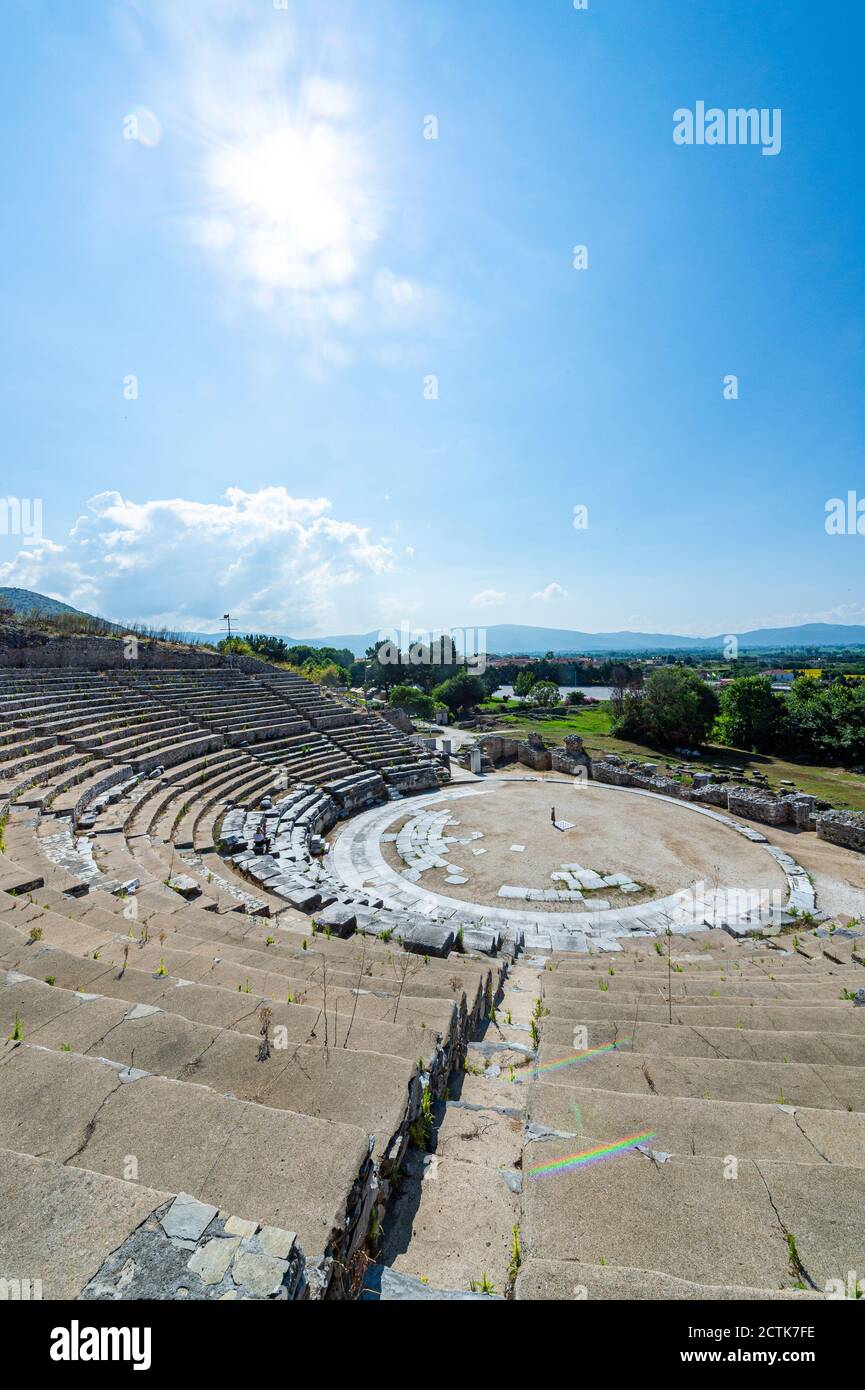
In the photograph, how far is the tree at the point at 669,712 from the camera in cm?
3584

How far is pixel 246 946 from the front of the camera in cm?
673

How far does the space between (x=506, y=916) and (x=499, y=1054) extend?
22.5 ft

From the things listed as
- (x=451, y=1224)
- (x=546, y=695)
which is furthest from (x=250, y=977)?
(x=546, y=695)

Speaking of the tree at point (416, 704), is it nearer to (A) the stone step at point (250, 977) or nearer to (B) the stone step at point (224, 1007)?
(A) the stone step at point (250, 977)

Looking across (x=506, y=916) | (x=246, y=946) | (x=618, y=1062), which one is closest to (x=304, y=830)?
(x=506, y=916)

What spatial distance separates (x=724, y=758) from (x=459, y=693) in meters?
25.1

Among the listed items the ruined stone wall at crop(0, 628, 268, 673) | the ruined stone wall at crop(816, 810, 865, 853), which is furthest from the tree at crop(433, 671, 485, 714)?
the ruined stone wall at crop(816, 810, 865, 853)

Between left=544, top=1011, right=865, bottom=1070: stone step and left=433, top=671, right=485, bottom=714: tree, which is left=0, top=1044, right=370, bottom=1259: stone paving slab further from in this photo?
left=433, top=671, right=485, bottom=714: tree

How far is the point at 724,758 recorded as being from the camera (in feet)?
109

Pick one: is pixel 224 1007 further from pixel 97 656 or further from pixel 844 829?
pixel 97 656

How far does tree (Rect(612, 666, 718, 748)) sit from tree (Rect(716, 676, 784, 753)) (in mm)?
1504

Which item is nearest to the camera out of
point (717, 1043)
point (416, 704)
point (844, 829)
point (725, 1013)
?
point (717, 1043)

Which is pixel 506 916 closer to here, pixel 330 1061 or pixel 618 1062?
pixel 618 1062
